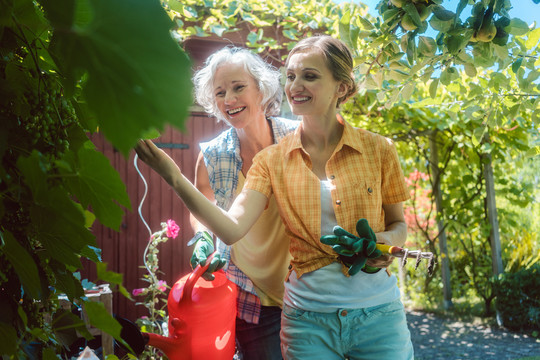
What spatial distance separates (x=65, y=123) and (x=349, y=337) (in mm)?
1042

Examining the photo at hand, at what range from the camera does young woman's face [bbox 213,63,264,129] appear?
188 cm

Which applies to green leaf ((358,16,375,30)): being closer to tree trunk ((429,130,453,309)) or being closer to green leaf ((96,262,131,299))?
green leaf ((96,262,131,299))

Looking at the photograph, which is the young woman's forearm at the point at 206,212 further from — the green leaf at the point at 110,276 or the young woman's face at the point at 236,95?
the young woman's face at the point at 236,95

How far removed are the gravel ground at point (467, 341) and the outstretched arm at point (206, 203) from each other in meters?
3.37

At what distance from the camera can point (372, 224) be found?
1.42 meters

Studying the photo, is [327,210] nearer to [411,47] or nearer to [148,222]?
[411,47]

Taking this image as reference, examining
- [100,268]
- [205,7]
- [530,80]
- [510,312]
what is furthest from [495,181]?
[100,268]

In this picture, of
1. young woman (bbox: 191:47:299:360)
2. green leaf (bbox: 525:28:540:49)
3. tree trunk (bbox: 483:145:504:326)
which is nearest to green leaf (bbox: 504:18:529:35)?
green leaf (bbox: 525:28:540:49)

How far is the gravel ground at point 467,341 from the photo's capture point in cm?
411

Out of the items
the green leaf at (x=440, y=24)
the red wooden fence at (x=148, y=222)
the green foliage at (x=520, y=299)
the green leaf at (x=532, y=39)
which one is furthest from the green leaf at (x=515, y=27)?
the green foliage at (x=520, y=299)

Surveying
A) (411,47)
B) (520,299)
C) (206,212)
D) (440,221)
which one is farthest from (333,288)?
(440,221)

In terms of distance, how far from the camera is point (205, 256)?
1.65 metres

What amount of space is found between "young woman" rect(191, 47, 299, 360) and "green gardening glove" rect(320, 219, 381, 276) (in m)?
0.45

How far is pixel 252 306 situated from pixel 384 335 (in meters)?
0.61
